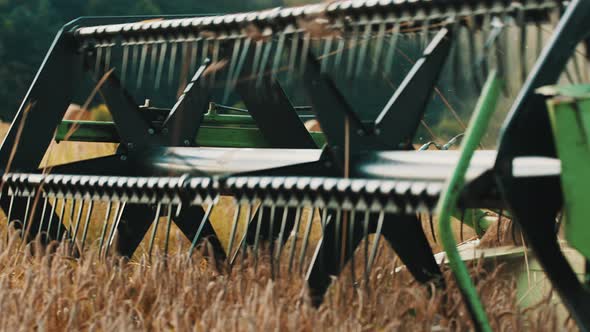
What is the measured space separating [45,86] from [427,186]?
2.32 m

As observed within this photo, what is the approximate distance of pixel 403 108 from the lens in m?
3.75

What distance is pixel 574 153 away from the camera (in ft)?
8.38

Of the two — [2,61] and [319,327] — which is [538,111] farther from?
[2,61]

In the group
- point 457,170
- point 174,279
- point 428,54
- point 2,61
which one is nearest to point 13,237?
point 174,279

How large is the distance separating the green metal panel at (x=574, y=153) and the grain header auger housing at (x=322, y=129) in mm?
91

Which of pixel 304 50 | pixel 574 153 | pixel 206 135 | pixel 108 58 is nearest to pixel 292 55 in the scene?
pixel 304 50

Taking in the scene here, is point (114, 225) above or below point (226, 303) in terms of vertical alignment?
above

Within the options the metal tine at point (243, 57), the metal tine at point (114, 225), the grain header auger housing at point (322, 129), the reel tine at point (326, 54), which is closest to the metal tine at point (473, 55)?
the grain header auger housing at point (322, 129)

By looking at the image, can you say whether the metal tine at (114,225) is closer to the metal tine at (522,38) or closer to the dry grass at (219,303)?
the dry grass at (219,303)

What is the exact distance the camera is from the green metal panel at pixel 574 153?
2543 mm

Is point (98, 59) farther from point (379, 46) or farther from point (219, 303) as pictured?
point (219, 303)

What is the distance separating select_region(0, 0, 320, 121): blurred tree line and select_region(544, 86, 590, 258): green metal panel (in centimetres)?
4003

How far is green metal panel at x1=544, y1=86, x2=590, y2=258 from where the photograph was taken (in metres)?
2.54

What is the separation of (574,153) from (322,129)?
1238mm
